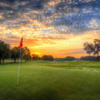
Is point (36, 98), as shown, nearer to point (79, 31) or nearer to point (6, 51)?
point (79, 31)

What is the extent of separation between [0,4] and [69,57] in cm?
15775

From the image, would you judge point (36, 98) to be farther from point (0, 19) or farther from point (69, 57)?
point (69, 57)

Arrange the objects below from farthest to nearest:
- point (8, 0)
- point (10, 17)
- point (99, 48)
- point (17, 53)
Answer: point (99, 48) → point (17, 53) → point (10, 17) → point (8, 0)

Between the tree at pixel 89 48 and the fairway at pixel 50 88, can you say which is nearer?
the fairway at pixel 50 88

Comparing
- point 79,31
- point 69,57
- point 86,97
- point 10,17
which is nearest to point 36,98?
point 86,97

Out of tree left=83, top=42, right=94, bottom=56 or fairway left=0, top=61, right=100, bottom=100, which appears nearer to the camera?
fairway left=0, top=61, right=100, bottom=100

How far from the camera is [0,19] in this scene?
20891 millimetres

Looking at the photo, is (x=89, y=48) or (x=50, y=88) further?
(x=89, y=48)

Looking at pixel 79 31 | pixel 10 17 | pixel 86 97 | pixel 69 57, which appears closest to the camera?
pixel 86 97

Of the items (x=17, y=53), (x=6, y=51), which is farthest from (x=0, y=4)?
(x=17, y=53)

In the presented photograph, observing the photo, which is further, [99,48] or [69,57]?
[69,57]

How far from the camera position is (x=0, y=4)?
16.5 m

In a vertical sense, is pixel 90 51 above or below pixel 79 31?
below

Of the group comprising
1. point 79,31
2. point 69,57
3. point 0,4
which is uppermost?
point 0,4
